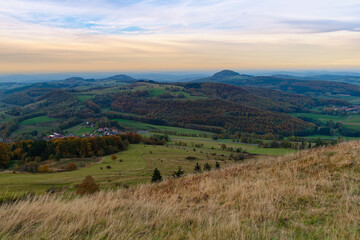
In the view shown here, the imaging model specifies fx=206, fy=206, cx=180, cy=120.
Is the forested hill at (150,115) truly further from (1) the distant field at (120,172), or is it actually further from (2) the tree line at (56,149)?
(1) the distant field at (120,172)

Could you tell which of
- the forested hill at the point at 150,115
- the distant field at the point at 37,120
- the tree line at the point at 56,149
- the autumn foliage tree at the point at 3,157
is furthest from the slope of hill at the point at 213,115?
the autumn foliage tree at the point at 3,157

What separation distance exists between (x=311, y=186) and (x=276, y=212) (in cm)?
256

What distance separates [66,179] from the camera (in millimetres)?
40375

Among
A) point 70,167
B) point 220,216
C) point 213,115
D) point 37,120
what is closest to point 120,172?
point 70,167

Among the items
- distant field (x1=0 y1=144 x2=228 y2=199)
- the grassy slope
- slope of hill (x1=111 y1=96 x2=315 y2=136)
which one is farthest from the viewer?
slope of hill (x1=111 y1=96 x2=315 y2=136)

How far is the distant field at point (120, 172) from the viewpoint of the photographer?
1400 inches

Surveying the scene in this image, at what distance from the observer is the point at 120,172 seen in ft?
156

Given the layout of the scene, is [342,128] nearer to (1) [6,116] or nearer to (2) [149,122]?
(2) [149,122]

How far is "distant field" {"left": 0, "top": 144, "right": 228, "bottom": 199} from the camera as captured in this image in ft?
117

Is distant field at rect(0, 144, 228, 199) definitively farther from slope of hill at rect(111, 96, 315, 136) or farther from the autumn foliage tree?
slope of hill at rect(111, 96, 315, 136)

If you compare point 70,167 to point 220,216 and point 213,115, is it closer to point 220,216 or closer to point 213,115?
point 220,216

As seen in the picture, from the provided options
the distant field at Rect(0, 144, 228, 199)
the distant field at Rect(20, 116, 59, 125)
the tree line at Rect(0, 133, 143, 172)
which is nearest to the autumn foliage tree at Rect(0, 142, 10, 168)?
the tree line at Rect(0, 133, 143, 172)

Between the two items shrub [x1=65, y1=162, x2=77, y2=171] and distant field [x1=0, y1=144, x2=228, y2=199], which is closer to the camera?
distant field [x1=0, y1=144, x2=228, y2=199]

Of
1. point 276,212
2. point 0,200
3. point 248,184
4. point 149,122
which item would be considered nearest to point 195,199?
point 248,184
